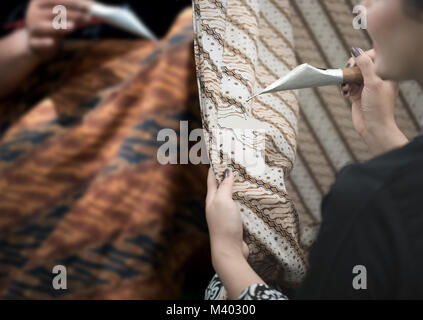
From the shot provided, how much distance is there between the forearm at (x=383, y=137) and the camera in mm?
585

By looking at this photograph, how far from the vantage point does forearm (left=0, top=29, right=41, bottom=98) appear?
842 millimetres

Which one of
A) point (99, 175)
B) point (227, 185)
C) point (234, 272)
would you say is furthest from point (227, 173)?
point (99, 175)

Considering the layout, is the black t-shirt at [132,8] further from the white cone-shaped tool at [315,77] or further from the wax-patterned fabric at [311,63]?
the white cone-shaped tool at [315,77]

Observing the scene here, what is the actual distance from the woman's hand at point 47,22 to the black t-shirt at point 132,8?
0.13 ft

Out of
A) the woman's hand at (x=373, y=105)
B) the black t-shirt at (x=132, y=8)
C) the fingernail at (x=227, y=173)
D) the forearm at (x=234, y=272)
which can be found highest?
the black t-shirt at (x=132, y=8)

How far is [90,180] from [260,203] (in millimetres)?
426

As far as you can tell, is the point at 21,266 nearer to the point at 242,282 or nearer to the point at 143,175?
the point at 143,175

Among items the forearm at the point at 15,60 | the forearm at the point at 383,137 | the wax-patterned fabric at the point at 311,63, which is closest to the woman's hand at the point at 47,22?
the forearm at the point at 15,60

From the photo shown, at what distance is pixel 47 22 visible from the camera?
0.80 m

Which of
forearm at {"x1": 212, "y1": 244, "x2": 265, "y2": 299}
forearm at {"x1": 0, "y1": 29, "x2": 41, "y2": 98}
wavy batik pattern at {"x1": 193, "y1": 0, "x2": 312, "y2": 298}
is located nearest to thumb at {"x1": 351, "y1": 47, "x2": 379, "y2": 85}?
wavy batik pattern at {"x1": 193, "y1": 0, "x2": 312, "y2": 298}

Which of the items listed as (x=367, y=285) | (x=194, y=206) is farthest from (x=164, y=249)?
(x=367, y=285)

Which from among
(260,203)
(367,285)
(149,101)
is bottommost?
(367,285)

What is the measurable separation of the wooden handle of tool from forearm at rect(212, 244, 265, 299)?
10.0 inches

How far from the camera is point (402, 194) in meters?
0.46
